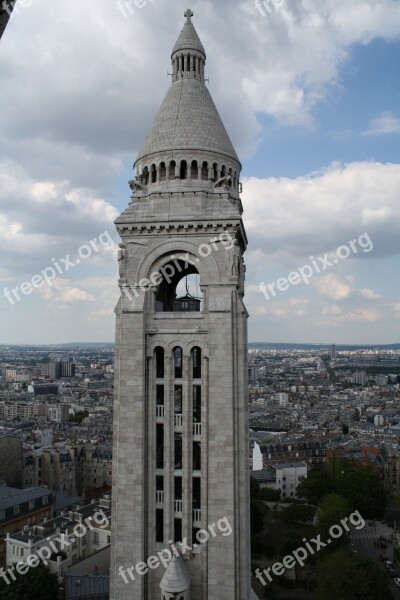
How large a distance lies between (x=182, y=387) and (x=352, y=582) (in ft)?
104

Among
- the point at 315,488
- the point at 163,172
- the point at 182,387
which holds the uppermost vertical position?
the point at 163,172

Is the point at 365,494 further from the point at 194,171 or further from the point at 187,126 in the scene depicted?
the point at 187,126

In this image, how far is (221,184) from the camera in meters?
29.4

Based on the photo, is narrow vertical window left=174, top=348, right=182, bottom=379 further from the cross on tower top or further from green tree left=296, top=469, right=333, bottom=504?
green tree left=296, top=469, right=333, bottom=504

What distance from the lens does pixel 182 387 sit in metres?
28.0

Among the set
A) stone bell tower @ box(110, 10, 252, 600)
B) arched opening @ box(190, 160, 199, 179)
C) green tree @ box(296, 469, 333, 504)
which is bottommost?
green tree @ box(296, 469, 333, 504)

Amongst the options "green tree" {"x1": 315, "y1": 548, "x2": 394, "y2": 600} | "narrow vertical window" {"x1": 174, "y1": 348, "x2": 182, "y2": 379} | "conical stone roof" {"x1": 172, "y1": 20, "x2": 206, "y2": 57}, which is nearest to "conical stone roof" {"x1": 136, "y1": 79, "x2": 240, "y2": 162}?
"conical stone roof" {"x1": 172, "y1": 20, "x2": 206, "y2": 57}

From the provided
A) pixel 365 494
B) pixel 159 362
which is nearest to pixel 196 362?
pixel 159 362

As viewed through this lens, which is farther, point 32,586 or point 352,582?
point 352,582

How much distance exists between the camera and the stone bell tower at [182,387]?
2664 centimetres

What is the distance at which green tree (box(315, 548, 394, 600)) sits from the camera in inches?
1855

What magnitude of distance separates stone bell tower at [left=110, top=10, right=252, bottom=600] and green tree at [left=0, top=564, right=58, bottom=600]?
24324mm

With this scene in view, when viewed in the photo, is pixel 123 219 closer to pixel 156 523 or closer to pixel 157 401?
pixel 157 401

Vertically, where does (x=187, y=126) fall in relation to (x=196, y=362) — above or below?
above
